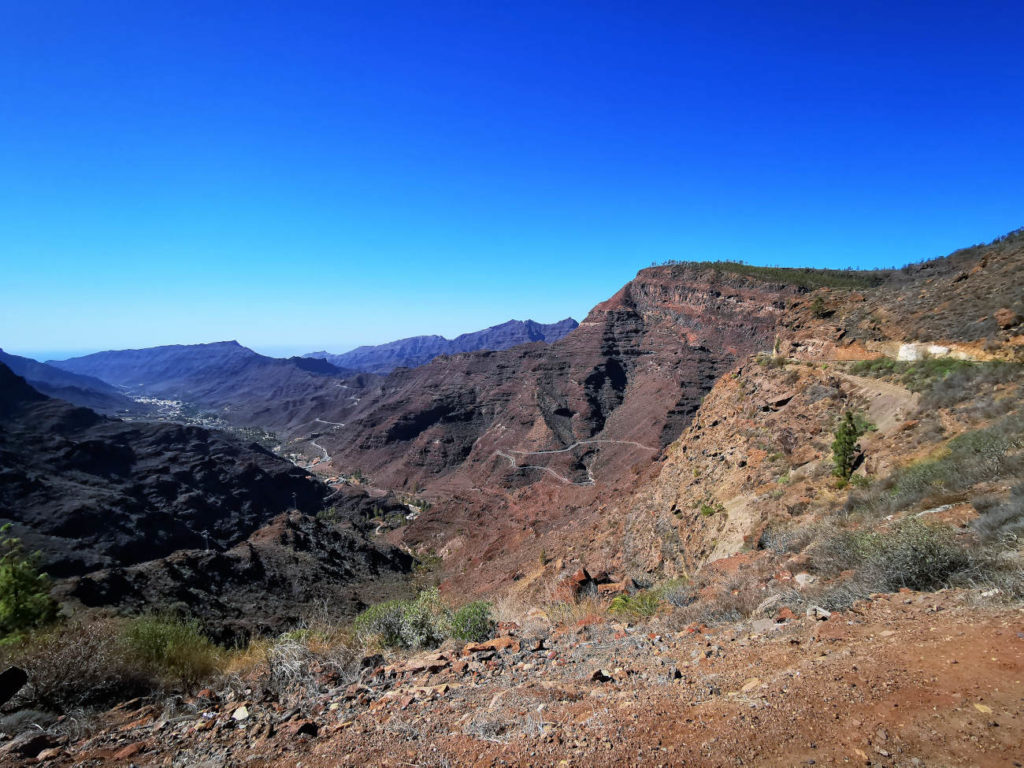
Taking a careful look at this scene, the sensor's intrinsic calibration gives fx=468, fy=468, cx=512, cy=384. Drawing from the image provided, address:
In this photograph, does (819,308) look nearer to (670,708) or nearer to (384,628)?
(384,628)

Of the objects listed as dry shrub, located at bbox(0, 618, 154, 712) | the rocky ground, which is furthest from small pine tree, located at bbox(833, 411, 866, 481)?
dry shrub, located at bbox(0, 618, 154, 712)

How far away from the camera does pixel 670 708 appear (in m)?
4.07

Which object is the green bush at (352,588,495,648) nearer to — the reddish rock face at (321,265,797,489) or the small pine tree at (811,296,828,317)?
the small pine tree at (811,296,828,317)

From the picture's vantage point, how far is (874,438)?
12.8 m

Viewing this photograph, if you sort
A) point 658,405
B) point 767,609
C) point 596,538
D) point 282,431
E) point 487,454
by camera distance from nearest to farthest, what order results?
point 767,609, point 596,538, point 658,405, point 487,454, point 282,431

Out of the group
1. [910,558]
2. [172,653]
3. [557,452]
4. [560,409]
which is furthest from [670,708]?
[560,409]

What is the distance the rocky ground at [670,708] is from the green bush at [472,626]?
1992mm

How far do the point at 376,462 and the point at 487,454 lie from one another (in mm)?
23927

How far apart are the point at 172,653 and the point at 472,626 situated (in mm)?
4593

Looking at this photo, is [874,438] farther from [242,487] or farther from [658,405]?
[242,487]

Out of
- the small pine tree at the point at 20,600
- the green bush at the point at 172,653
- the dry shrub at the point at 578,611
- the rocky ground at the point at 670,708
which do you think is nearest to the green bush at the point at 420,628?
the dry shrub at the point at 578,611

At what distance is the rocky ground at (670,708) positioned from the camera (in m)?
3.32

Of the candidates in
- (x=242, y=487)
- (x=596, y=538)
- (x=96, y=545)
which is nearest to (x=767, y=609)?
(x=596, y=538)

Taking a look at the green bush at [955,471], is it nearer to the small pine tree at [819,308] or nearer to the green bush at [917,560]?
the green bush at [917,560]
